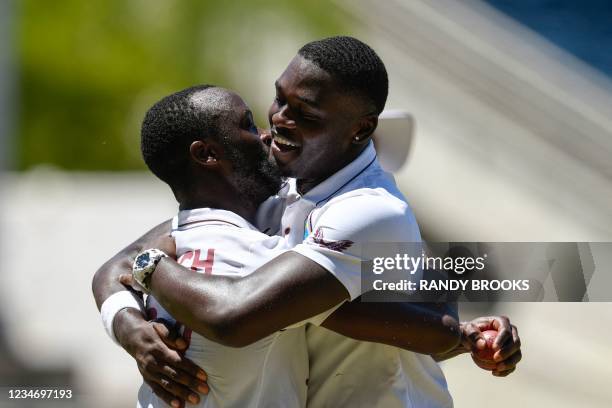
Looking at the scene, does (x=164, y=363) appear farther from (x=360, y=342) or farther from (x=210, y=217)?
(x=360, y=342)

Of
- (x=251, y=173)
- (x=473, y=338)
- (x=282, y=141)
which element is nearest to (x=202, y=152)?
(x=251, y=173)

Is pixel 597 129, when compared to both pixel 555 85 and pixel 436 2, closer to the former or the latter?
pixel 555 85

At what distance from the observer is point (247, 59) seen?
7.01 m

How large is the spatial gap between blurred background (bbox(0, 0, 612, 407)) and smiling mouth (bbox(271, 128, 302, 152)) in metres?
2.82

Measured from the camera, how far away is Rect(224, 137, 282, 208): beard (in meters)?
2.85

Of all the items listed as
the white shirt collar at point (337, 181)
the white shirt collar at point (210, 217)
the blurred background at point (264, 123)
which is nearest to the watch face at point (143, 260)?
the white shirt collar at point (210, 217)

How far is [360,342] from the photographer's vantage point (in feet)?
8.68

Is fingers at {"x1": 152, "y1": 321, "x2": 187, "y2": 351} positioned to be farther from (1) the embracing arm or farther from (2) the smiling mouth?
(2) the smiling mouth

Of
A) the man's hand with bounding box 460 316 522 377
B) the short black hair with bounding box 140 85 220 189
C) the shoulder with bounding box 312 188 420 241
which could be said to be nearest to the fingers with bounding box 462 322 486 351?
the man's hand with bounding box 460 316 522 377

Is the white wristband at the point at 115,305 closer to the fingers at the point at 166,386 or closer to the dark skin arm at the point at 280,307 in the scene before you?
the fingers at the point at 166,386

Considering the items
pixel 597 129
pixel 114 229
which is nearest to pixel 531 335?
pixel 597 129

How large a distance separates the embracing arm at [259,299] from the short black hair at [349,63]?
493mm

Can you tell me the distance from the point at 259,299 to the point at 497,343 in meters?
0.63

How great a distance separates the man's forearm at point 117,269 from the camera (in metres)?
2.93
